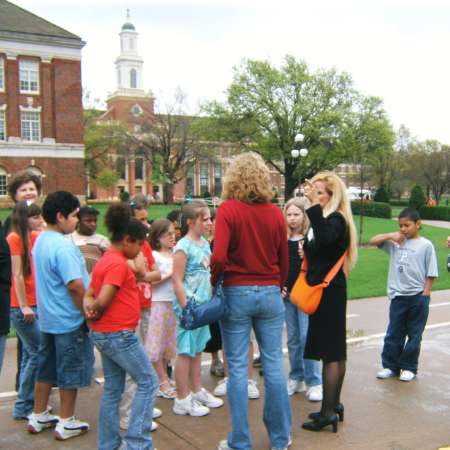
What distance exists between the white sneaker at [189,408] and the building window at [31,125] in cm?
4627

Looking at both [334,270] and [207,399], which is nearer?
[334,270]

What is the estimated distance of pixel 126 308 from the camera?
3.76m

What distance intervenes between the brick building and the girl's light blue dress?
44.0 metres

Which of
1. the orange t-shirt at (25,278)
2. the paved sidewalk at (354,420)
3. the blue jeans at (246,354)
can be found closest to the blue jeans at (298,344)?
the paved sidewalk at (354,420)

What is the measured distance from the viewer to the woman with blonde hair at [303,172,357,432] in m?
4.34

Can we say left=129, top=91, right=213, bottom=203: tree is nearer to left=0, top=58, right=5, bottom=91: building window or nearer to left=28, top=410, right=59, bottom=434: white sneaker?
left=0, top=58, right=5, bottom=91: building window

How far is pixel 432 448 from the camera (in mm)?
4129

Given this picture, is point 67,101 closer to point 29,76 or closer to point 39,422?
point 29,76

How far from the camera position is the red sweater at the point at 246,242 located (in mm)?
3857

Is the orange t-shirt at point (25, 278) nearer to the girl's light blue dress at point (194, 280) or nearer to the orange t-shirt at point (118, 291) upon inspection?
the orange t-shirt at point (118, 291)

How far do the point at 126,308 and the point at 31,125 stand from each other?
4731 centimetres

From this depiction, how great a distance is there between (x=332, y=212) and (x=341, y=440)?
1.75 m

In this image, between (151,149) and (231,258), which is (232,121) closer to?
(151,149)

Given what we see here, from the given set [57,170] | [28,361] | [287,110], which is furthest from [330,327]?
[287,110]
